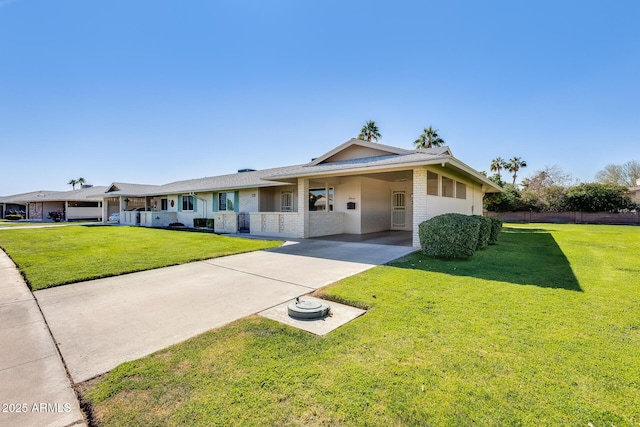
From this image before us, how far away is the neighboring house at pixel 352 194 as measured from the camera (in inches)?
409

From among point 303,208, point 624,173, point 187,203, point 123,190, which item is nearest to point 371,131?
point 187,203

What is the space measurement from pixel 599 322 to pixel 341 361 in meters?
3.45

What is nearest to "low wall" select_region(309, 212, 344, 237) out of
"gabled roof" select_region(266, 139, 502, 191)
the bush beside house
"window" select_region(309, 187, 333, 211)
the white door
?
"window" select_region(309, 187, 333, 211)

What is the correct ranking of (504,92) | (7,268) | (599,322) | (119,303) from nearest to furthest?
(599,322), (119,303), (7,268), (504,92)

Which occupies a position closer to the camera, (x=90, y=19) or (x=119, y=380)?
(x=119, y=380)

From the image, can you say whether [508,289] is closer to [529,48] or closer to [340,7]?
[340,7]

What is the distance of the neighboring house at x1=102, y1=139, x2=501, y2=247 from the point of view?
1040cm

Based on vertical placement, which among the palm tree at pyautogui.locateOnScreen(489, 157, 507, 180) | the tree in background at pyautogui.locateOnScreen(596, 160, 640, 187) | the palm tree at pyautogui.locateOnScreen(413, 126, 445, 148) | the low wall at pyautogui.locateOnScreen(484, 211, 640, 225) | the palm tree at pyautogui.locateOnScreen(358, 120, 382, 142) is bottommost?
the low wall at pyautogui.locateOnScreen(484, 211, 640, 225)

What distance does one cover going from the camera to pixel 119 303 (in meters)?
4.50

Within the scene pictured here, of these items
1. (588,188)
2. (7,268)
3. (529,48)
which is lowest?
(7,268)

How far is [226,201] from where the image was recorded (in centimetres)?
1959

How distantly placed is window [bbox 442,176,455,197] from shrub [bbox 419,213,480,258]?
501cm

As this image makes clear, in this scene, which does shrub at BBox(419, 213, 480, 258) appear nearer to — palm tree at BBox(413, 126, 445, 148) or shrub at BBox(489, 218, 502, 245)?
shrub at BBox(489, 218, 502, 245)

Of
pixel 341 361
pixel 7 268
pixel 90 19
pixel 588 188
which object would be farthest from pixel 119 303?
pixel 588 188
